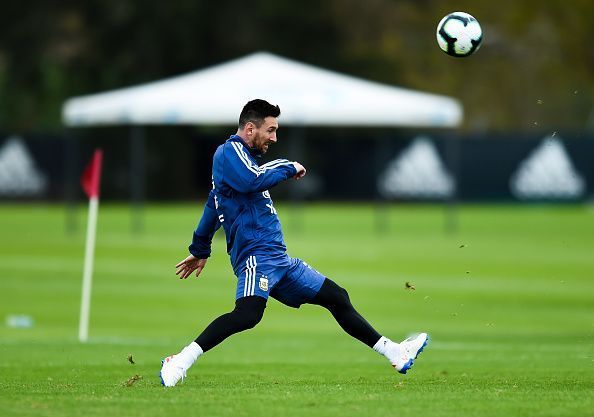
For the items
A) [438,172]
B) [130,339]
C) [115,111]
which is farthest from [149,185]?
[130,339]

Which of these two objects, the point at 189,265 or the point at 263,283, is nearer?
the point at 263,283

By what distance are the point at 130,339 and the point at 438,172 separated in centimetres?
3044

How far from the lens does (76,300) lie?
23.0 meters

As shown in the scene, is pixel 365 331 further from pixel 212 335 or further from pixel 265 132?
pixel 265 132

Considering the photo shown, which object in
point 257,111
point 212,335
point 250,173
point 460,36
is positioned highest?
point 460,36

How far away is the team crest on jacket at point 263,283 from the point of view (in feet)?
34.1

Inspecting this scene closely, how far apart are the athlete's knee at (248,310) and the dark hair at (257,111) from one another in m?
1.29

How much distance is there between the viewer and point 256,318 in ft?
34.0

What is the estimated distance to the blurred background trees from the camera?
5297 cm

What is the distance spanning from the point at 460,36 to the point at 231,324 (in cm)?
323

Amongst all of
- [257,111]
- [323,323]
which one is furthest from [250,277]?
[323,323]

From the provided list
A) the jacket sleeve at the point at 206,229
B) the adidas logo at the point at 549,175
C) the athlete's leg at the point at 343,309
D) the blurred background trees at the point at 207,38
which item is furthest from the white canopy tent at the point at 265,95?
the athlete's leg at the point at 343,309

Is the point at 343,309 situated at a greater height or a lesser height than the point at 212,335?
greater

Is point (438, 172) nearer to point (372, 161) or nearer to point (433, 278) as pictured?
point (372, 161)
